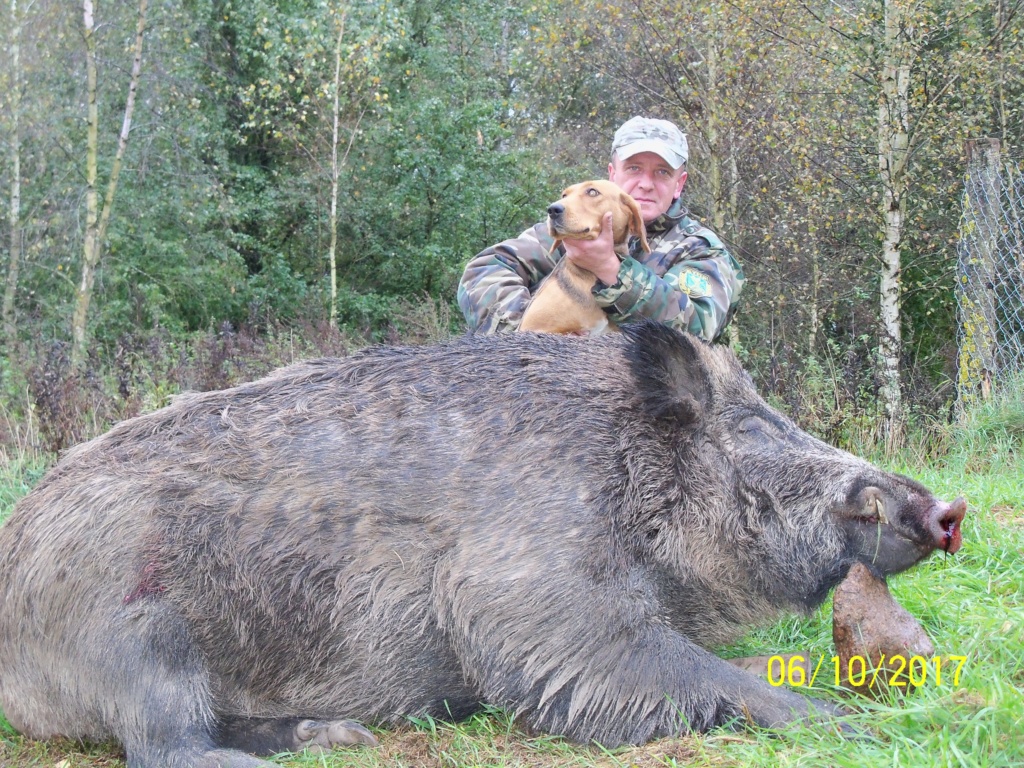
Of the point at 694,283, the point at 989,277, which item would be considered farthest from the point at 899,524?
the point at 989,277

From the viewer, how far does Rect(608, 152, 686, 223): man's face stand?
4.89 meters

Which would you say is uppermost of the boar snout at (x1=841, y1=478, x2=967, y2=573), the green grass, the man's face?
the man's face

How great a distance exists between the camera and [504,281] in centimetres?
483

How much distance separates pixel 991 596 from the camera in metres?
3.36

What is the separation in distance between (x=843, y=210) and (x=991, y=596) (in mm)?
8868

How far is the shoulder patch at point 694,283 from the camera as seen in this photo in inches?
176

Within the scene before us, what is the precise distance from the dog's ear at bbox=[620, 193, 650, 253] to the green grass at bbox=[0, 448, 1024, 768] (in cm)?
181

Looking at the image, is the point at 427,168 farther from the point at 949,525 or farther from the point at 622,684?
the point at 622,684

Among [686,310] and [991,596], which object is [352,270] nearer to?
[686,310]

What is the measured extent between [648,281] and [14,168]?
51.0 feet

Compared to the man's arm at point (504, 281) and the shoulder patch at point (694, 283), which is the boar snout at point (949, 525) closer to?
the shoulder patch at point (694, 283)

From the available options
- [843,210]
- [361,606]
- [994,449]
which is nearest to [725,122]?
[843,210]

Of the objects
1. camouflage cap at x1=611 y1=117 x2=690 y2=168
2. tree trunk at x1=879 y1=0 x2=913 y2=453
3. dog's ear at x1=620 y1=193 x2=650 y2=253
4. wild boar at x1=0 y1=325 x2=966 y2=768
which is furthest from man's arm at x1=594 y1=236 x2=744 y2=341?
tree trunk at x1=879 y1=0 x2=913 y2=453

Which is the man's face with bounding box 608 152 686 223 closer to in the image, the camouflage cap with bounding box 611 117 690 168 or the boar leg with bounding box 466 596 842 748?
the camouflage cap with bounding box 611 117 690 168
